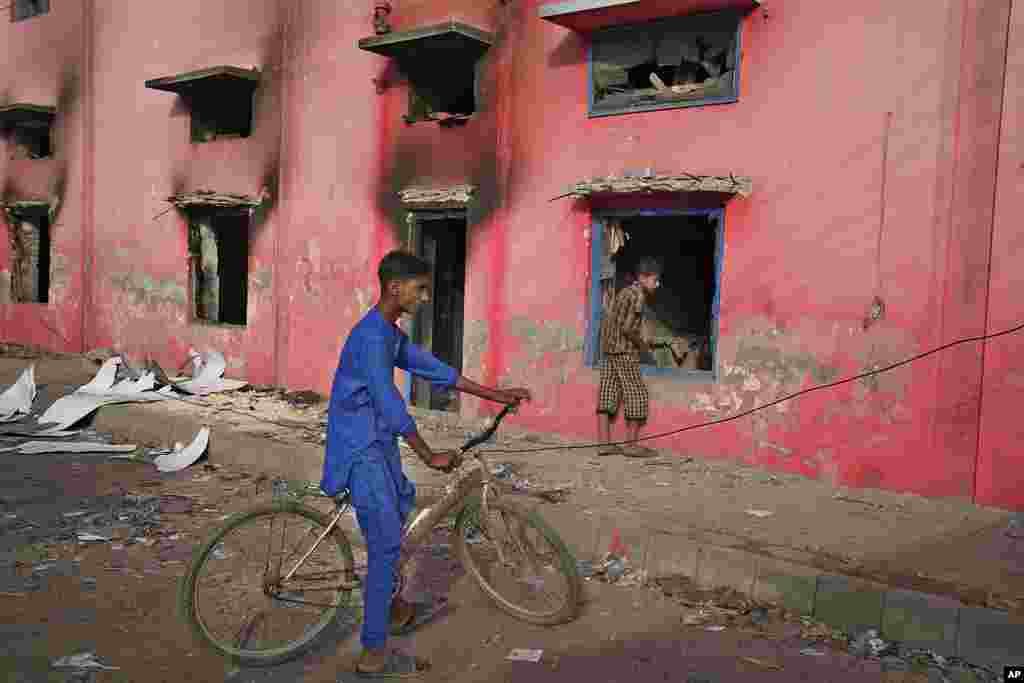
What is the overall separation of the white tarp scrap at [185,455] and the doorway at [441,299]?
2.76m

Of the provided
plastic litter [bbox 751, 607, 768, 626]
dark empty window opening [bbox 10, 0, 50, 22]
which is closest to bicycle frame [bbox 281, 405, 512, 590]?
plastic litter [bbox 751, 607, 768, 626]

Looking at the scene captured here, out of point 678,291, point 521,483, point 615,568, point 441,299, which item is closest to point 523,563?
point 615,568

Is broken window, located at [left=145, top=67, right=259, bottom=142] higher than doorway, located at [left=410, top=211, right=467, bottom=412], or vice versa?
broken window, located at [left=145, top=67, right=259, bottom=142]

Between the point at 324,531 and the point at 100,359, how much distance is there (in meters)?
11.4

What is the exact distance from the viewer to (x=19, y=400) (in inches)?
404

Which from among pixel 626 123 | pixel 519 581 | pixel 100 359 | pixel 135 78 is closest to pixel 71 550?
pixel 519 581

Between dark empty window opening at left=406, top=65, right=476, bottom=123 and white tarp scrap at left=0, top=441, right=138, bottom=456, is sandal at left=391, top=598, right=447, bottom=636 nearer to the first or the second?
white tarp scrap at left=0, top=441, right=138, bottom=456

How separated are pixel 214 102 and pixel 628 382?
803 cm

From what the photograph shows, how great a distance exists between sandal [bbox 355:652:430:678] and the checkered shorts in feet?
14.3

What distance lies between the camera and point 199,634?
11.8ft

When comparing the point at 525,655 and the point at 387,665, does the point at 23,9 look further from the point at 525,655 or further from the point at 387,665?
the point at 525,655

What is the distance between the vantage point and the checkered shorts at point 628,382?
A: 7738 millimetres

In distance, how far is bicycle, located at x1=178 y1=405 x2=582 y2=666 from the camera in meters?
3.61

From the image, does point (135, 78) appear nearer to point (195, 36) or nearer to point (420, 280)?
point (195, 36)
